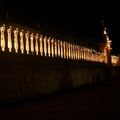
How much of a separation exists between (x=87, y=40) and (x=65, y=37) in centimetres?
1421

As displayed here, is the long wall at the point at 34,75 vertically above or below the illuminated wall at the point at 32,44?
below

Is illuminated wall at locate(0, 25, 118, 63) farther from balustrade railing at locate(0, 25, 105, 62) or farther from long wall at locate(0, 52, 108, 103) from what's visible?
long wall at locate(0, 52, 108, 103)

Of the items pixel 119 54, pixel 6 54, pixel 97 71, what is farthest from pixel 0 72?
pixel 119 54

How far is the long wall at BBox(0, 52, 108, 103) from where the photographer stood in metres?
19.2

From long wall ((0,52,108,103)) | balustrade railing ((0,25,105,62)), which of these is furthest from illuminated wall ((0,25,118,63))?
long wall ((0,52,108,103))

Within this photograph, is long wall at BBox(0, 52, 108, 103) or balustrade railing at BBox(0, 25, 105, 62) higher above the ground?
balustrade railing at BBox(0, 25, 105, 62)

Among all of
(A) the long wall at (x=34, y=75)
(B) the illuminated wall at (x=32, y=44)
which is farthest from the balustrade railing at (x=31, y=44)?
(A) the long wall at (x=34, y=75)

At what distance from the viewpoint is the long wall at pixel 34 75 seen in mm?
19250

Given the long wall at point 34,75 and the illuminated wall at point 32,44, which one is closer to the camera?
the long wall at point 34,75

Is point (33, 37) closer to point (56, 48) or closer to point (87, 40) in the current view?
point (56, 48)

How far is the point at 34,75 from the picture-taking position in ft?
75.1

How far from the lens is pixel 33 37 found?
25484 millimetres

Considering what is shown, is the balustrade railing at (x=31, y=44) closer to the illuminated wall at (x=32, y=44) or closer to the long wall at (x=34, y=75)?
the illuminated wall at (x=32, y=44)

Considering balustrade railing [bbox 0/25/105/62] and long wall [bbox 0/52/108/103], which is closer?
long wall [bbox 0/52/108/103]
